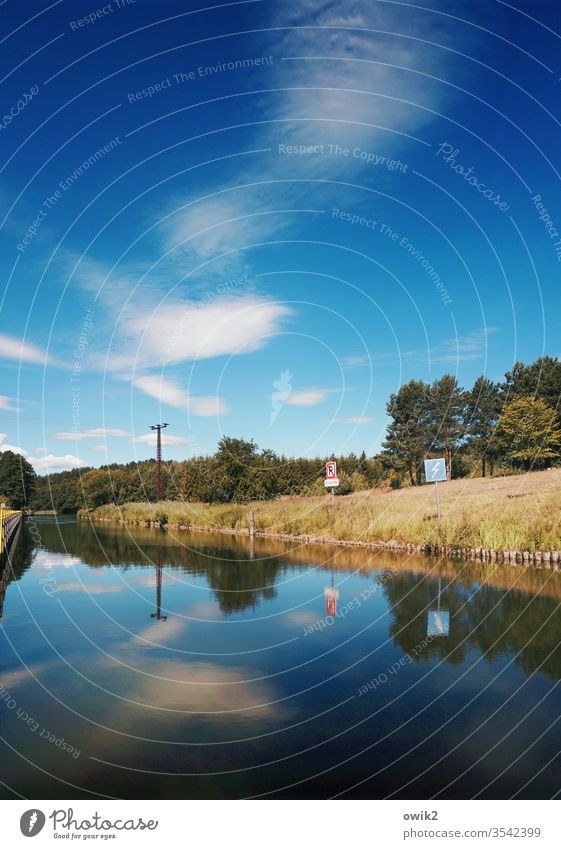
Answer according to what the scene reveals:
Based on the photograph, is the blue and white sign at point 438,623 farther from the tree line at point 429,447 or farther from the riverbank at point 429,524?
the tree line at point 429,447

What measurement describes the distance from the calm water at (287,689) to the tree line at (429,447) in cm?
3402

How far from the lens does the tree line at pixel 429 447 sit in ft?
179

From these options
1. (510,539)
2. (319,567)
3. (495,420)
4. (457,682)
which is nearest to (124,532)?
(319,567)

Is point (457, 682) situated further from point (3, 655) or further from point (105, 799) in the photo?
point (3, 655)

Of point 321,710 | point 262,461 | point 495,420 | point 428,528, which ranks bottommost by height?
point 321,710

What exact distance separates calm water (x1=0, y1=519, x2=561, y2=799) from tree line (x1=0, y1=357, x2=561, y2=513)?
112 feet

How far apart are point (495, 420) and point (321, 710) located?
6548cm

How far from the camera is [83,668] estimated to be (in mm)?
11672

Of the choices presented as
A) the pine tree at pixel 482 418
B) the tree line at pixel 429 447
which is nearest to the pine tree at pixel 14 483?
the tree line at pixel 429 447

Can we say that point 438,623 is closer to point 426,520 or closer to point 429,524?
point 429,524

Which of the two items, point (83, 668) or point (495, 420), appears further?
point (495, 420)

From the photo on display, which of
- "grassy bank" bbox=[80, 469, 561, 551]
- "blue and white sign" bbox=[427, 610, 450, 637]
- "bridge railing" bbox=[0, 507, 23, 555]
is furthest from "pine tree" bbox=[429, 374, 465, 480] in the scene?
"blue and white sign" bbox=[427, 610, 450, 637]
